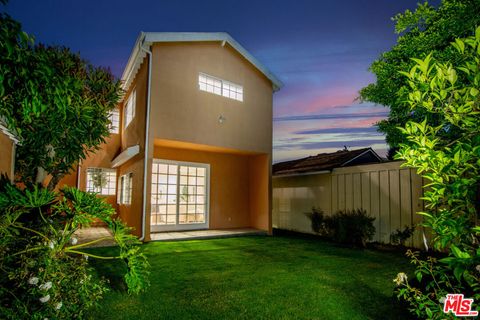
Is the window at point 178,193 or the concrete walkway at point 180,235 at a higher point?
the window at point 178,193

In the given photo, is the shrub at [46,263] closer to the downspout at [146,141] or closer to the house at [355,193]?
the downspout at [146,141]

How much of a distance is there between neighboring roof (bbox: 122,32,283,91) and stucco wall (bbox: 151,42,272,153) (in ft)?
1.02

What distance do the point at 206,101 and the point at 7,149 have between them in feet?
21.2

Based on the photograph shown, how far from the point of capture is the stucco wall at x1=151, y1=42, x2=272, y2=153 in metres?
9.95

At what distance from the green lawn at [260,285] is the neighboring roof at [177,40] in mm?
6709

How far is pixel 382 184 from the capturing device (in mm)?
9586

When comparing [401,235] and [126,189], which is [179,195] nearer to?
[126,189]

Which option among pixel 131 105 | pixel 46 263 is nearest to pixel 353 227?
pixel 46 263

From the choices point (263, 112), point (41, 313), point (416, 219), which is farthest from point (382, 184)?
point (41, 313)

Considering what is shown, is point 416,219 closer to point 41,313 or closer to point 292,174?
point 292,174

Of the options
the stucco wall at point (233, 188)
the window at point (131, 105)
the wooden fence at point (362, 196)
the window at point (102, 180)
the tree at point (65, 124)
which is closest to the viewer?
the tree at point (65, 124)

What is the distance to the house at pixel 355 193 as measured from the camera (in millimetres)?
8781

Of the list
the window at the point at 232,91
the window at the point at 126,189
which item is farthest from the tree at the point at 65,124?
the window at the point at 232,91

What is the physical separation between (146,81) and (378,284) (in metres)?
9.25
